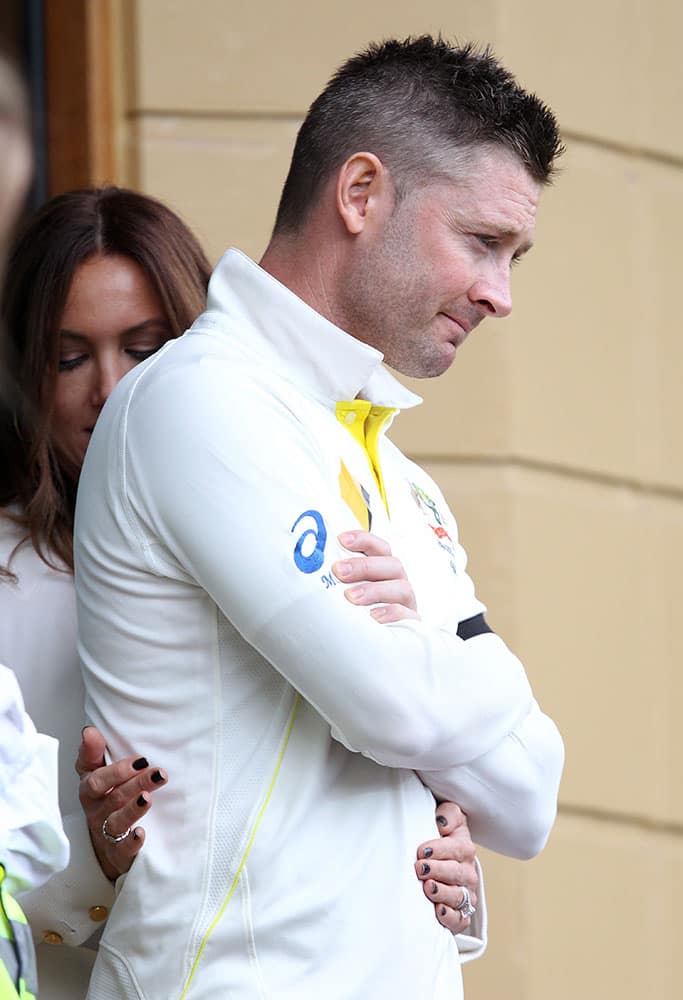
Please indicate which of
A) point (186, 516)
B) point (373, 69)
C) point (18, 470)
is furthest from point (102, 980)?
point (373, 69)

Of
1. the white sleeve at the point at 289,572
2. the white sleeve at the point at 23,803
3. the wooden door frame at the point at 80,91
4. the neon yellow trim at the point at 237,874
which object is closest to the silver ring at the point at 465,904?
the white sleeve at the point at 289,572

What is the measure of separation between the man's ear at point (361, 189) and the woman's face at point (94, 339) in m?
0.45

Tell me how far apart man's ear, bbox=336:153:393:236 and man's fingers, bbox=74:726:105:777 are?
0.79m

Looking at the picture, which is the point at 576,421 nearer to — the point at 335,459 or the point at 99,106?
the point at 99,106

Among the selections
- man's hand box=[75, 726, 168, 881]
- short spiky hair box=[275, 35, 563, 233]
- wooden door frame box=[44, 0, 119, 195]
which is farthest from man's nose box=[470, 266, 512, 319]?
wooden door frame box=[44, 0, 119, 195]

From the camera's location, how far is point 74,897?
248cm

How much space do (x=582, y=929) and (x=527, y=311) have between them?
4.70 ft

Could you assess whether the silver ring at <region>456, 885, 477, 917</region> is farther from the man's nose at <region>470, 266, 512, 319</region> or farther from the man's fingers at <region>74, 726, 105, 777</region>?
the man's nose at <region>470, 266, 512, 319</region>

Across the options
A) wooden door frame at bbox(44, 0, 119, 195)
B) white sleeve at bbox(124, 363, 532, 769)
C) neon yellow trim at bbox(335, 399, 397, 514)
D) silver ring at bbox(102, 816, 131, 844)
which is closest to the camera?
white sleeve at bbox(124, 363, 532, 769)

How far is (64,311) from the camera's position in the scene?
299 cm

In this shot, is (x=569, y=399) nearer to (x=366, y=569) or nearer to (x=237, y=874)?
(x=366, y=569)

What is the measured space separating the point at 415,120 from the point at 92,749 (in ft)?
3.25

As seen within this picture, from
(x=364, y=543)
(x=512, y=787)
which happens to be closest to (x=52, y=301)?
(x=364, y=543)

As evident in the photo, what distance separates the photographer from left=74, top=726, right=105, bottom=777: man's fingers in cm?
236
